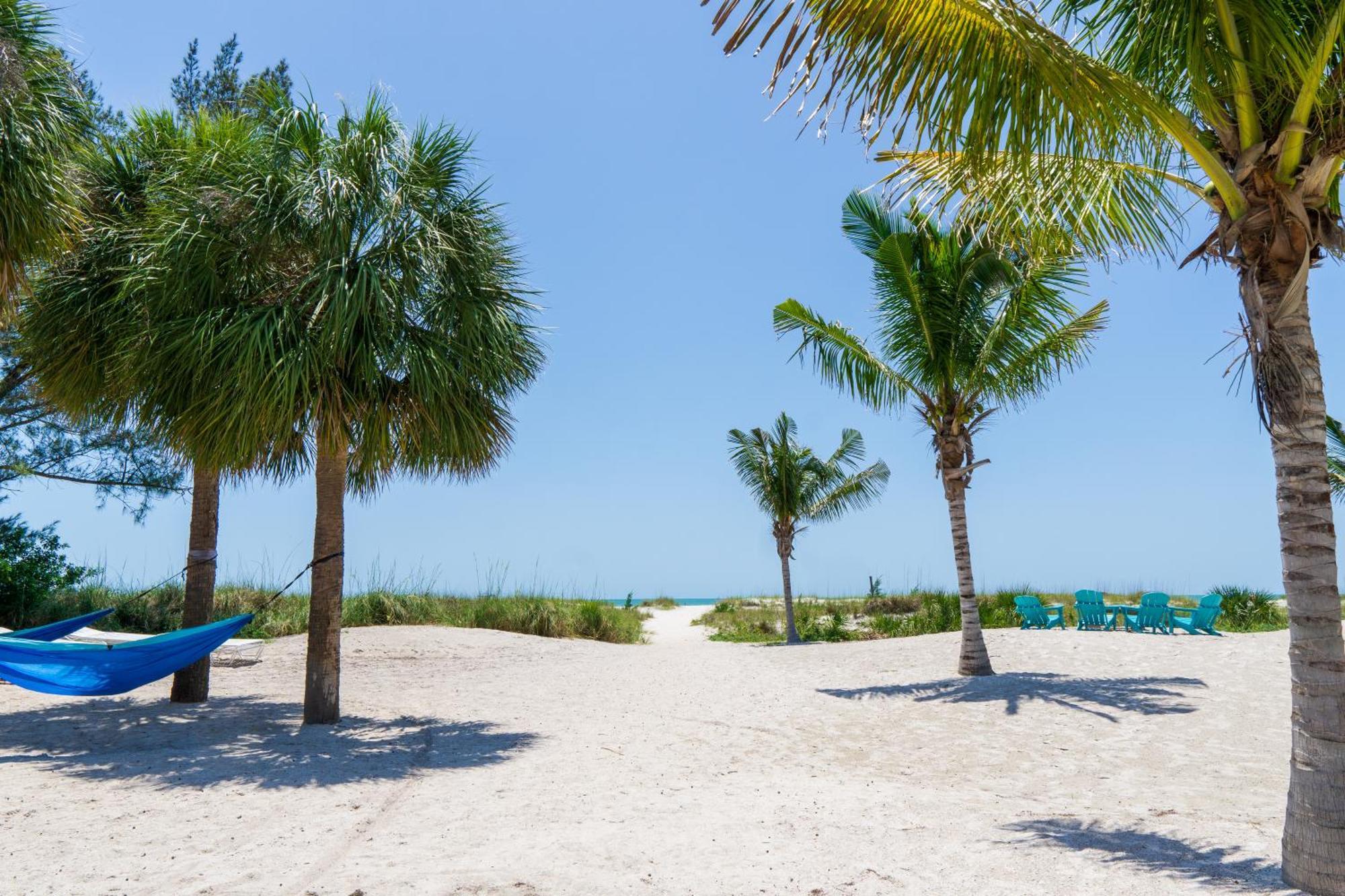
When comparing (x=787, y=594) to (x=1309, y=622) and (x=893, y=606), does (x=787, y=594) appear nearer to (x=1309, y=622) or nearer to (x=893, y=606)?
(x=893, y=606)

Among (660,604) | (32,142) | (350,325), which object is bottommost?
(660,604)

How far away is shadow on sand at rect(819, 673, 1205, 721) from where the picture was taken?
8.06 meters

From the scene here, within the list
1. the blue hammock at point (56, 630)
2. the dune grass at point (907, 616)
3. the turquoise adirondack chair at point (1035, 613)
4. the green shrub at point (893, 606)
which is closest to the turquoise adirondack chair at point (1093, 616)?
the turquoise adirondack chair at point (1035, 613)

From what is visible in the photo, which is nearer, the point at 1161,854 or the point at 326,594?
the point at 1161,854

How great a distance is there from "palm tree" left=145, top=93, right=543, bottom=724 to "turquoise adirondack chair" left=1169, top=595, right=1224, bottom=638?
12.1 meters

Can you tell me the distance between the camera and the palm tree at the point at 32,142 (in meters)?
6.34

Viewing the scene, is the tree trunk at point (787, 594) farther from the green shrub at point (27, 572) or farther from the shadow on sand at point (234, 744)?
the green shrub at point (27, 572)

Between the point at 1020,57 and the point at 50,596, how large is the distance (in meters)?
17.0

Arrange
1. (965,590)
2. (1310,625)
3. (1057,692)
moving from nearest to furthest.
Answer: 1. (1310,625)
2. (1057,692)
3. (965,590)

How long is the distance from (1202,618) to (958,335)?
25.0 feet

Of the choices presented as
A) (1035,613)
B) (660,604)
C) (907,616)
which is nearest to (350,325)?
(1035,613)

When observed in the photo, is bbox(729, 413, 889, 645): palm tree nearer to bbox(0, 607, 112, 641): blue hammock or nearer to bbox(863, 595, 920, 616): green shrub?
bbox(863, 595, 920, 616): green shrub

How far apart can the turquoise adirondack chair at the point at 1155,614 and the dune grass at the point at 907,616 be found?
84.2 inches

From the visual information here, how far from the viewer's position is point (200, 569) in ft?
27.8
